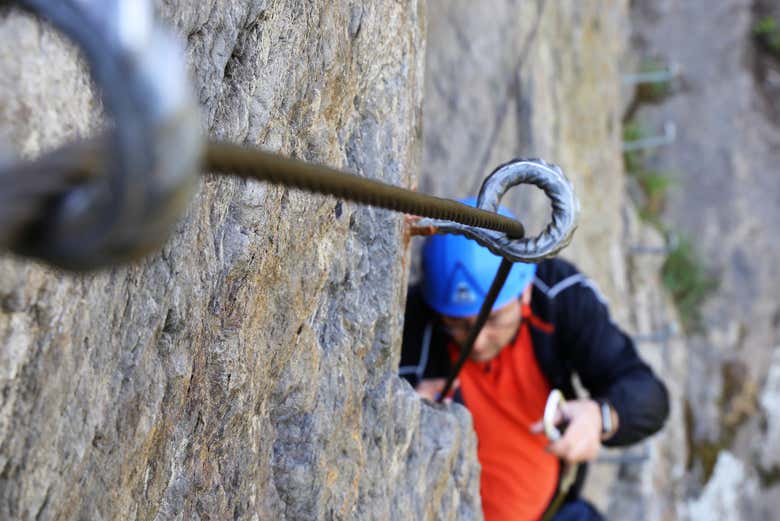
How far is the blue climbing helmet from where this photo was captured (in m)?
2.04

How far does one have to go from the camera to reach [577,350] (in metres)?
2.27

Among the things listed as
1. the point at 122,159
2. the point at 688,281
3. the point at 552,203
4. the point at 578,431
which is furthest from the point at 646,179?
the point at 122,159

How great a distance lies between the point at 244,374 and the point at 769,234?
4054mm

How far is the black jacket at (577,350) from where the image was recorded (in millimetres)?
2236

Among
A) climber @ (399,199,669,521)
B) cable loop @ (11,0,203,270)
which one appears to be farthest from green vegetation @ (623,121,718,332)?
cable loop @ (11,0,203,270)

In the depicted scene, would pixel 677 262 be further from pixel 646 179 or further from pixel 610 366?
pixel 610 366

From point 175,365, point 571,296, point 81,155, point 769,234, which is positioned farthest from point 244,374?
point 769,234

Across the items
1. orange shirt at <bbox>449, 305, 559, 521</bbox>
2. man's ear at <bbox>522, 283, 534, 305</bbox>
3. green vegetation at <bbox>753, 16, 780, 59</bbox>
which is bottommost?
orange shirt at <bbox>449, 305, 559, 521</bbox>

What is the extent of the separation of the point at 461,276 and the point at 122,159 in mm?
1677

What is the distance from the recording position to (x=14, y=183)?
0.43m

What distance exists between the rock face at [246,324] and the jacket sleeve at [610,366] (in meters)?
0.73

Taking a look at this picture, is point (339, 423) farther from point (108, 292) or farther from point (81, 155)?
point (81, 155)

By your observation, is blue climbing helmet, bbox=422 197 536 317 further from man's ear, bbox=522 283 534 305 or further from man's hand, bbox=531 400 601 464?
man's hand, bbox=531 400 601 464

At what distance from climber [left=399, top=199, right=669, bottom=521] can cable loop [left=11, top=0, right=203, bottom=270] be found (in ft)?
5.62
